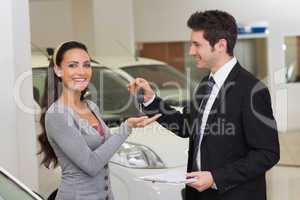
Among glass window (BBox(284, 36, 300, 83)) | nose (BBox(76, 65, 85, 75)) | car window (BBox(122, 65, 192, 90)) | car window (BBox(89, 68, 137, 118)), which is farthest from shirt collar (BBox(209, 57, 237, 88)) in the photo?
glass window (BBox(284, 36, 300, 83))

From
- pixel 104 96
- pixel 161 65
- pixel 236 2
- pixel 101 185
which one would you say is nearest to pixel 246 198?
pixel 101 185

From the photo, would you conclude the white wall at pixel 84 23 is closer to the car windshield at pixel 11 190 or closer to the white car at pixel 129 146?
the white car at pixel 129 146

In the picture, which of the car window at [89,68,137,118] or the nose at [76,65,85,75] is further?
the car window at [89,68,137,118]

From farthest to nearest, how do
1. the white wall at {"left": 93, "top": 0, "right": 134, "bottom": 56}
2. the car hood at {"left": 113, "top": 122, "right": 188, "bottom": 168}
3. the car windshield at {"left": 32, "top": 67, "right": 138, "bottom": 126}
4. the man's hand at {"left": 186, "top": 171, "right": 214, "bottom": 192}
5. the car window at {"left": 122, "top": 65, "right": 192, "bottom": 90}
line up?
the white wall at {"left": 93, "top": 0, "right": 134, "bottom": 56} < the car window at {"left": 122, "top": 65, "right": 192, "bottom": 90} < the car windshield at {"left": 32, "top": 67, "right": 138, "bottom": 126} < the car hood at {"left": 113, "top": 122, "right": 188, "bottom": 168} < the man's hand at {"left": 186, "top": 171, "right": 214, "bottom": 192}

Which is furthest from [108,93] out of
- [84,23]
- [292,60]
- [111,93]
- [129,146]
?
[292,60]

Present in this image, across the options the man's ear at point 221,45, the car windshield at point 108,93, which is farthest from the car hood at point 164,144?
the man's ear at point 221,45

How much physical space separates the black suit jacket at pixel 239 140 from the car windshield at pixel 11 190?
0.72 m

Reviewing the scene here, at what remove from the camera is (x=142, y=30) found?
9695mm

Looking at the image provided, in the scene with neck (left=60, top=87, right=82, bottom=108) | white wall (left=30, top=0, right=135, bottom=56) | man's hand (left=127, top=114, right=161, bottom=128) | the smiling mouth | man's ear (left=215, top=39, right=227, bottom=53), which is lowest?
man's hand (left=127, top=114, right=161, bottom=128)

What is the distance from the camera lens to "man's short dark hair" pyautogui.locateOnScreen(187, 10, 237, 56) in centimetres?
203

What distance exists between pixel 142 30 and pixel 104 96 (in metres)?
5.36

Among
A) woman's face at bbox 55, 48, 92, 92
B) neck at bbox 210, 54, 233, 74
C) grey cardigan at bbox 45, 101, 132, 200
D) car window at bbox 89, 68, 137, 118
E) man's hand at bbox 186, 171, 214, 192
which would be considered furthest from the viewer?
car window at bbox 89, 68, 137, 118

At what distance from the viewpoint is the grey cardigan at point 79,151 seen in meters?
2.18

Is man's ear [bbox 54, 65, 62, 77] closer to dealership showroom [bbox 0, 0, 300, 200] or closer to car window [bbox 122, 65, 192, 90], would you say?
dealership showroom [bbox 0, 0, 300, 200]
